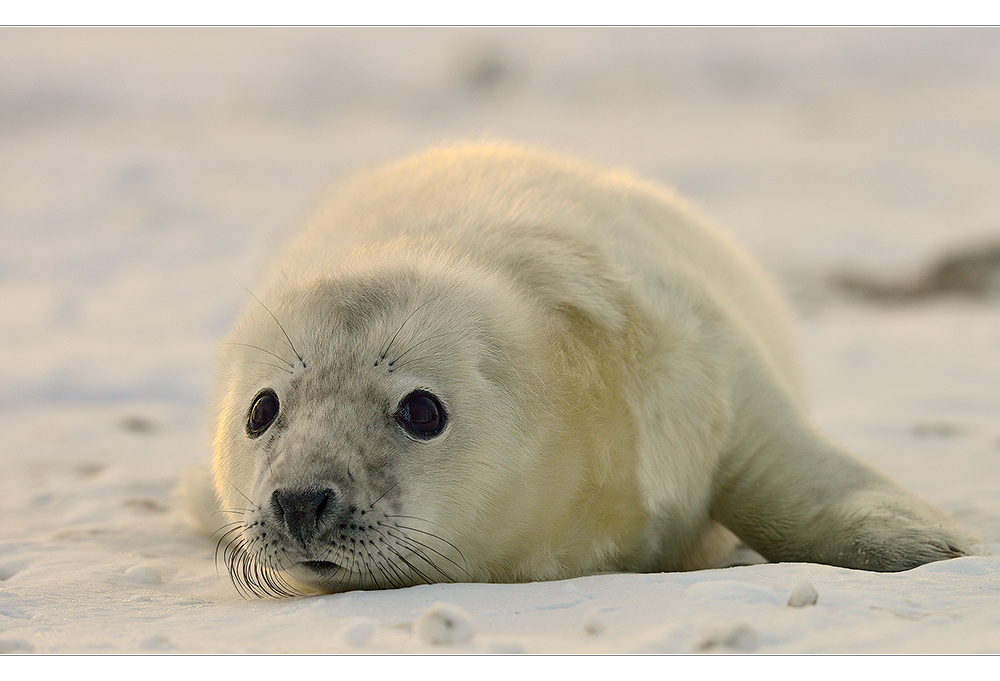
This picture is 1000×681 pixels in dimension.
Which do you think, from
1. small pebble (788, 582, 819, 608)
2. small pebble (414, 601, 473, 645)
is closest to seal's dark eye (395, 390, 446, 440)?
small pebble (414, 601, 473, 645)

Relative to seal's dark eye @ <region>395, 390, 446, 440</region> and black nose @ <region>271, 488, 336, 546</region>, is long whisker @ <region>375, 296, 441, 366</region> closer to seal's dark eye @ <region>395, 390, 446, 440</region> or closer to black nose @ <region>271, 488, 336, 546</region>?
seal's dark eye @ <region>395, 390, 446, 440</region>

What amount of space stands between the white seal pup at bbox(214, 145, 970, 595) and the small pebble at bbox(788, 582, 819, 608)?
56 cm

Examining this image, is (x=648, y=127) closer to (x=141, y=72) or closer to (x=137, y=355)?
(x=141, y=72)

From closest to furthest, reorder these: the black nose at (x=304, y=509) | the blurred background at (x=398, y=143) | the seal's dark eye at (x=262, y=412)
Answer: the black nose at (x=304, y=509), the seal's dark eye at (x=262, y=412), the blurred background at (x=398, y=143)

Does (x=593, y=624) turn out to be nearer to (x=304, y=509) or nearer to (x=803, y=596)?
(x=803, y=596)

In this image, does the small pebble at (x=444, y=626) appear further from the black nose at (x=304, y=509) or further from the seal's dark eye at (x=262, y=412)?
the seal's dark eye at (x=262, y=412)

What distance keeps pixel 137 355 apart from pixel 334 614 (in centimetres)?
349

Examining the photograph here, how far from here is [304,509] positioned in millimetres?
2100

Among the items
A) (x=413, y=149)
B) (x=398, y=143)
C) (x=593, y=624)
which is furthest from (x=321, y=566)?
(x=398, y=143)

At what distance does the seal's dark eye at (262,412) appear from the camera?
7.67 feet

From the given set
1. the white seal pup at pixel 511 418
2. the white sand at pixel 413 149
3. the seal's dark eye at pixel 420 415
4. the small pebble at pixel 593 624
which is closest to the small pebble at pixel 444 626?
the white sand at pixel 413 149

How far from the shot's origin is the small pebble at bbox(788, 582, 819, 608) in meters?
1.91

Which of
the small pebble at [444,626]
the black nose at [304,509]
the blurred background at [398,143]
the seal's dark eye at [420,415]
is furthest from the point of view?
the blurred background at [398,143]

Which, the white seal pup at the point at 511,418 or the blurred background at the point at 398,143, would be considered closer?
the white seal pup at the point at 511,418
